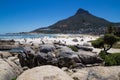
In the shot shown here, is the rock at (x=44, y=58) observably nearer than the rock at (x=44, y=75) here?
No

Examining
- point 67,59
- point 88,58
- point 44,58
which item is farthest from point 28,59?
point 88,58

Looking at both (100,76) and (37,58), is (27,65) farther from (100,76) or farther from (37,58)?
(100,76)

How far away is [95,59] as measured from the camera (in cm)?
2717

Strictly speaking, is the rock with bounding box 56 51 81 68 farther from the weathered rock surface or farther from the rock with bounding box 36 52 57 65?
the rock with bounding box 36 52 57 65

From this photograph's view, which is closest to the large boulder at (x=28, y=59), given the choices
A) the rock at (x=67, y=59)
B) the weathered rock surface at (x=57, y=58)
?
the weathered rock surface at (x=57, y=58)

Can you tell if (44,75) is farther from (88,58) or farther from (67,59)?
(88,58)

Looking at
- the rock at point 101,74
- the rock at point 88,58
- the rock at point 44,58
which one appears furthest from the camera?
the rock at point 88,58

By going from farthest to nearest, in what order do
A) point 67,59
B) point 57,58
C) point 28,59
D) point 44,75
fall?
point 28,59
point 57,58
point 67,59
point 44,75

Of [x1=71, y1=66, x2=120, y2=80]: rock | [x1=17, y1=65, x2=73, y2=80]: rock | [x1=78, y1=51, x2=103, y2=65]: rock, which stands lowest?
[x1=78, y1=51, x2=103, y2=65]: rock

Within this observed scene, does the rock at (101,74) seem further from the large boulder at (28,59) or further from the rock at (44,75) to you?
the large boulder at (28,59)

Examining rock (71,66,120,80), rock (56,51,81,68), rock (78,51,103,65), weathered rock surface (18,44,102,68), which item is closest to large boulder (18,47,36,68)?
weathered rock surface (18,44,102,68)

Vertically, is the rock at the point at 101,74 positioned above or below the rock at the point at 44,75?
below

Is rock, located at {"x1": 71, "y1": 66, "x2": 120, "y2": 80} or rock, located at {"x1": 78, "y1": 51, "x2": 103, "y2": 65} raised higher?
rock, located at {"x1": 71, "y1": 66, "x2": 120, "y2": 80}

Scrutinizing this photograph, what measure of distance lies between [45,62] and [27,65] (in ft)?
7.63
